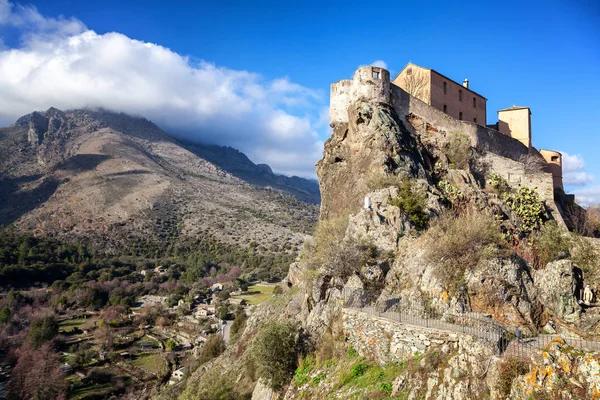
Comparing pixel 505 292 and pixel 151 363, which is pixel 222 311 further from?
pixel 505 292

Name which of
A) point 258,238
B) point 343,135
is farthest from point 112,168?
point 343,135

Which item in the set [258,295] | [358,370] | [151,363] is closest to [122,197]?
[258,295]

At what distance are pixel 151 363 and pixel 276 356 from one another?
118 ft

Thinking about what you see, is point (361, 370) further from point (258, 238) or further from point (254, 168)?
point (254, 168)

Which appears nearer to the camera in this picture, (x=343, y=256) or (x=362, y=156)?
(x=343, y=256)

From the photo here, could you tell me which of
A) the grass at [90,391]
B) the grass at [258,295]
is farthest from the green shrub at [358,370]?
the grass at [258,295]

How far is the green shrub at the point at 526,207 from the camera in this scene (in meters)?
20.9

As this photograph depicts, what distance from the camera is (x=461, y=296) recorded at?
1066 cm

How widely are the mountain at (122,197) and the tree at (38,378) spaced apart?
42.6 meters

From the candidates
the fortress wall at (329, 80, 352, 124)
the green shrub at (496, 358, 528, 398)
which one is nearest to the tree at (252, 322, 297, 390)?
the green shrub at (496, 358, 528, 398)

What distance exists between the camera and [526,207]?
21.3m

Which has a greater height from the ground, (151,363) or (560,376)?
A: (560,376)

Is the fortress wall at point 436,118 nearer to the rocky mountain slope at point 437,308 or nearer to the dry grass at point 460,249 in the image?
the rocky mountain slope at point 437,308

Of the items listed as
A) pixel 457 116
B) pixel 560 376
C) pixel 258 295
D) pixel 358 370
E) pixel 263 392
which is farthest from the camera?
pixel 258 295
